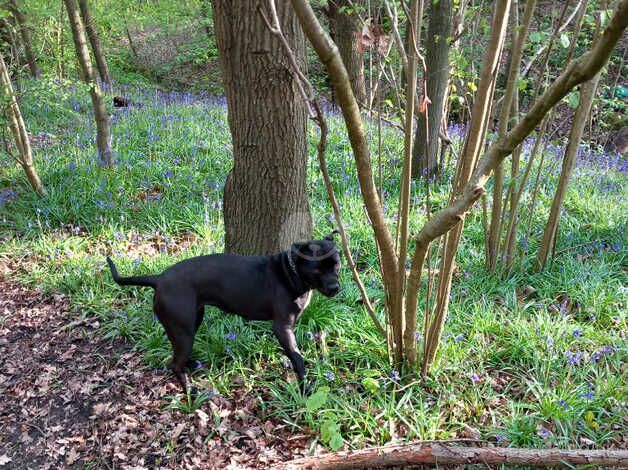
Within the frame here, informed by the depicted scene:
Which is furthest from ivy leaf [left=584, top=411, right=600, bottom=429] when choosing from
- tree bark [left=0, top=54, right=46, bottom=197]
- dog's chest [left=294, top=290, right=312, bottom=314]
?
tree bark [left=0, top=54, right=46, bottom=197]

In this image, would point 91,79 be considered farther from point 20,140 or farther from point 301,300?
point 301,300

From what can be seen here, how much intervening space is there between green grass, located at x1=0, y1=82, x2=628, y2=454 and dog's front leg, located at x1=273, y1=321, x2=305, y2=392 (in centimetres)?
15

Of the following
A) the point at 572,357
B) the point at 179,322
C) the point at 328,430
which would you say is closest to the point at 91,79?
the point at 179,322

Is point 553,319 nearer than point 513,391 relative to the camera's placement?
No

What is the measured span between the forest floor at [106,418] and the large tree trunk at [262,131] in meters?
1.36

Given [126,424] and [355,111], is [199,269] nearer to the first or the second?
[126,424]

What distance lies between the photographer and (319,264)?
9.80ft

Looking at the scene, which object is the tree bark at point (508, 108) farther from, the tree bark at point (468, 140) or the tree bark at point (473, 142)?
the tree bark at point (468, 140)

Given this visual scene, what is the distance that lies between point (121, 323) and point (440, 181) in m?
4.66

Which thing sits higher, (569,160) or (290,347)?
(569,160)

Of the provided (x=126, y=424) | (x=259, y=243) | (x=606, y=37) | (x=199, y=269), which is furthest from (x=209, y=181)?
(x=606, y=37)

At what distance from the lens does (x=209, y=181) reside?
6207 millimetres

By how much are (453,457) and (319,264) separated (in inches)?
54.3

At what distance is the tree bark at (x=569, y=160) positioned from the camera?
4.09 meters
